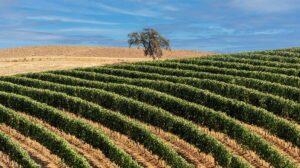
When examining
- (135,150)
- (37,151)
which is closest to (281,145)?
(135,150)

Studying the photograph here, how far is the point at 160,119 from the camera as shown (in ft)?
115

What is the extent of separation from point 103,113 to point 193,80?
10771 mm

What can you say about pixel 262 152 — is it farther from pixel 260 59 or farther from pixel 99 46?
pixel 99 46

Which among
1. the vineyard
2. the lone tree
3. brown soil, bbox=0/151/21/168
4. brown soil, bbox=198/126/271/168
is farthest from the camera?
the lone tree

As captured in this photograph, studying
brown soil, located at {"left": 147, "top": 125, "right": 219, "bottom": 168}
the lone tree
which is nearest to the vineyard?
brown soil, located at {"left": 147, "top": 125, "right": 219, "bottom": 168}

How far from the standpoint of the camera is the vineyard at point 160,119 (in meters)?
29.0

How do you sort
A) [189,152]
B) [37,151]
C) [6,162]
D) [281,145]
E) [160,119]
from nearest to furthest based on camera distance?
1. [6,162]
2. [189,152]
3. [37,151]
4. [281,145]
5. [160,119]

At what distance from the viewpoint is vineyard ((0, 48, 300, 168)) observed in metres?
29.0

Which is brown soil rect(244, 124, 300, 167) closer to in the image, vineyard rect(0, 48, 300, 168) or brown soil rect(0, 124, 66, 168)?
vineyard rect(0, 48, 300, 168)

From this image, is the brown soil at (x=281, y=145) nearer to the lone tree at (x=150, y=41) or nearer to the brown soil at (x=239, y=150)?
the brown soil at (x=239, y=150)

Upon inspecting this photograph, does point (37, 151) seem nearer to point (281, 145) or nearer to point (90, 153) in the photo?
point (90, 153)

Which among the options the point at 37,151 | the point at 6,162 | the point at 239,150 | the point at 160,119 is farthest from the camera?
the point at 160,119

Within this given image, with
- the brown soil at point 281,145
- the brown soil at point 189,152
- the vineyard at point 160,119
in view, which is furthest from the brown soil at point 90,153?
the brown soil at point 281,145

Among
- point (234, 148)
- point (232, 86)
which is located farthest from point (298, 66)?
point (234, 148)
